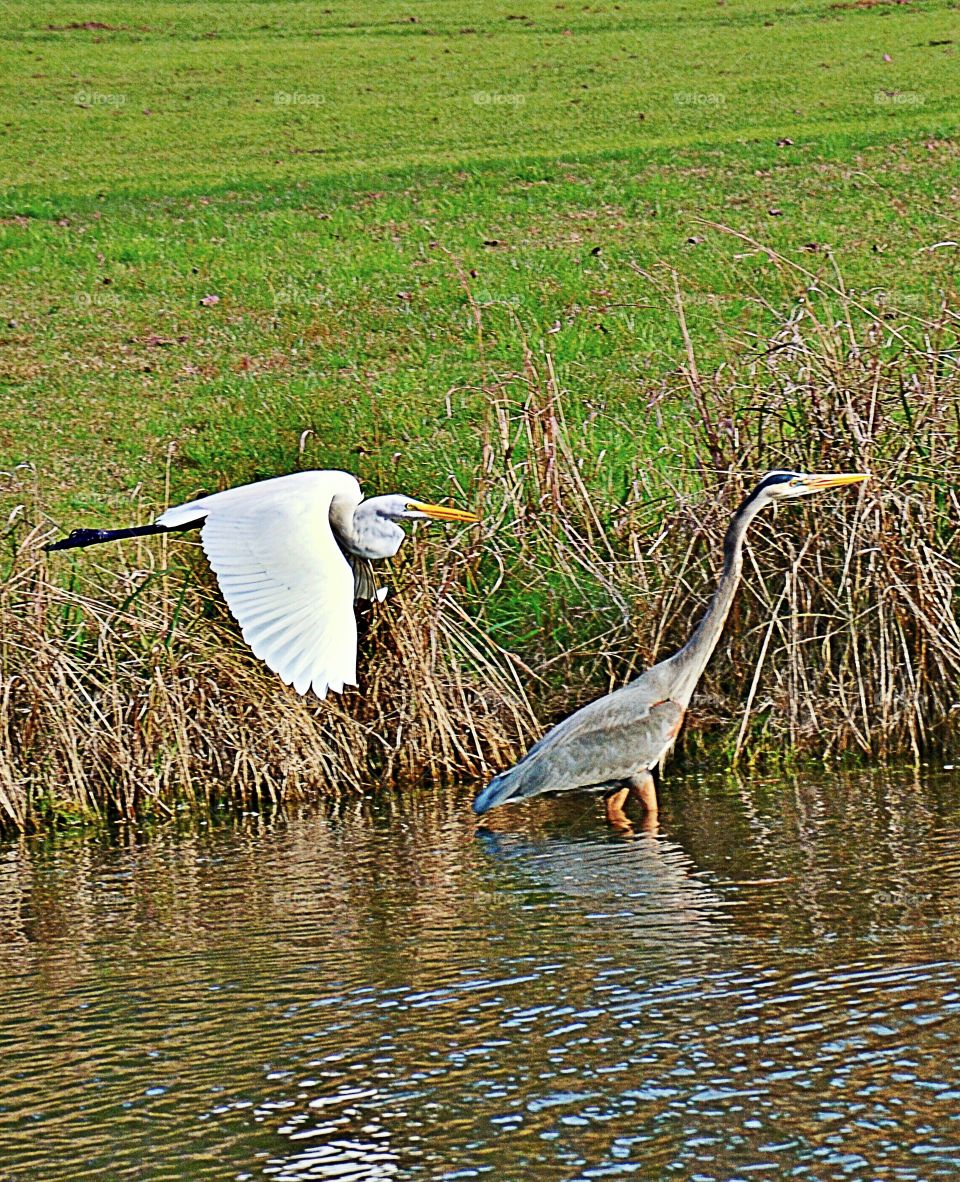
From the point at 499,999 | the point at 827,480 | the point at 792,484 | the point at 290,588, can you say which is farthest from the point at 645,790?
the point at 499,999

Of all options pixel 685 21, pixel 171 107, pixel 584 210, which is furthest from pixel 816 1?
pixel 584 210

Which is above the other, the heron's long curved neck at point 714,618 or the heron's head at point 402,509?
the heron's head at point 402,509

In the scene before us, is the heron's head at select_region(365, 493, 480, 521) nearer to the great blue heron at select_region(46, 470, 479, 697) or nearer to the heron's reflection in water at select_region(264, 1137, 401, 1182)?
the great blue heron at select_region(46, 470, 479, 697)

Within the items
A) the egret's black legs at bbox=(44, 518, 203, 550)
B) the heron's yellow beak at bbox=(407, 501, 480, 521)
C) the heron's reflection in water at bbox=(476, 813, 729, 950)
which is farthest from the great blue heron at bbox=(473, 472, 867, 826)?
the egret's black legs at bbox=(44, 518, 203, 550)

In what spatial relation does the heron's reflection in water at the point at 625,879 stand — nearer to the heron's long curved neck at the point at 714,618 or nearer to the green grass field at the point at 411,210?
the heron's long curved neck at the point at 714,618

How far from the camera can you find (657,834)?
7504 millimetres

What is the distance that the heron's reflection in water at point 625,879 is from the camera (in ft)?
20.3

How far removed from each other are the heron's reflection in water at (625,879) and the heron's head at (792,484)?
62.6 inches

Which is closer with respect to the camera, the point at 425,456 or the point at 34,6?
the point at 425,456

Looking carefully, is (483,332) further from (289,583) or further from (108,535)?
(289,583)

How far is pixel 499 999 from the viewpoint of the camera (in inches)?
219

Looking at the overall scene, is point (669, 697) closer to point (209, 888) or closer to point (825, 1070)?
point (209, 888)

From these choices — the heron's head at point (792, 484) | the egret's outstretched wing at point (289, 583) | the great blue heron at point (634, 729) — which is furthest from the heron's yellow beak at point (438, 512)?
the heron's head at point (792, 484)

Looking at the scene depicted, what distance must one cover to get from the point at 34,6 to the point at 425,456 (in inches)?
997
